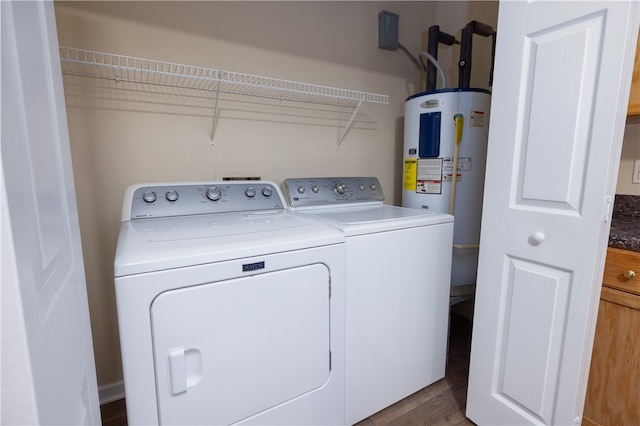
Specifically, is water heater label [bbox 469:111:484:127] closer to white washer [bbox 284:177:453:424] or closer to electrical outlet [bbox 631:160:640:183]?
white washer [bbox 284:177:453:424]

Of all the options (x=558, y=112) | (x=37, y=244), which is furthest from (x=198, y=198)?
(x=558, y=112)

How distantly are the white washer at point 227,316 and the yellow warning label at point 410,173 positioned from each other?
864mm

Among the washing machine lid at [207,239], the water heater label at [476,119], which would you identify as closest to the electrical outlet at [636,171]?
the water heater label at [476,119]

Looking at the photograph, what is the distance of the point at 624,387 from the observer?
121 centimetres

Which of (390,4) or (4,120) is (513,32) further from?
(4,120)

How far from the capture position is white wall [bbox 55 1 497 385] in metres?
1.48

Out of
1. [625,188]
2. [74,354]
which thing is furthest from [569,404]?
[74,354]

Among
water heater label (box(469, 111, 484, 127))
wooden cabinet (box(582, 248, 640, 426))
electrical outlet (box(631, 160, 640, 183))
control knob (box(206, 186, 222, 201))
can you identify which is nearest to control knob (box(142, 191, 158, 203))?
control knob (box(206, 186, 222, 201))

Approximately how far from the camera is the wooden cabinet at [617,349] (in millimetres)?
1182

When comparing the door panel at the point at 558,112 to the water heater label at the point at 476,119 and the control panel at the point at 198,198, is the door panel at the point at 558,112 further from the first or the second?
the control panel at the point at 198,198

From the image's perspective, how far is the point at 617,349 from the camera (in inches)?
48.4

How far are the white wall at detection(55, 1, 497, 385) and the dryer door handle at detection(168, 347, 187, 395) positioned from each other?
869 mm

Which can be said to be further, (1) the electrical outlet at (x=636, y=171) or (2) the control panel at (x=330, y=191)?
(2) the control panel at (x=330, y=191)

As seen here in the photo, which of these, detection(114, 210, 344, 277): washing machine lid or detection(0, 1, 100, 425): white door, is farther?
detection(114, 210, 344, 277): washing machine lid
